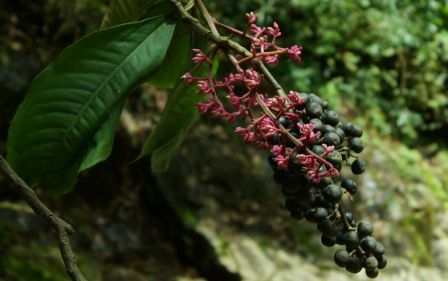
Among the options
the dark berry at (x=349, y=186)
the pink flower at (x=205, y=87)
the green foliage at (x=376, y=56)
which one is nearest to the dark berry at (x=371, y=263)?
the dark berry at (x=349, y=186)

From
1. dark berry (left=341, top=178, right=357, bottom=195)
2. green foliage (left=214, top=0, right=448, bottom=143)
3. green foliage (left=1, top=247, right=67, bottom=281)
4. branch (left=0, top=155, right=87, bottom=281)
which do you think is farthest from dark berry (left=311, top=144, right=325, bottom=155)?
green foliage (left=214, top=0, right=448, bottom=143)

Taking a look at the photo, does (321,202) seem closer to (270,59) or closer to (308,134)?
(308,134)

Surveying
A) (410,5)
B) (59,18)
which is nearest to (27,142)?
(59,18)

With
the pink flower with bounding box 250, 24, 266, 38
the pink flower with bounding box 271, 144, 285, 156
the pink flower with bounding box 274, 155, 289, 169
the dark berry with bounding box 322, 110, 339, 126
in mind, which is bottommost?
the pink flower with bounding box 274, 155, 289, 169

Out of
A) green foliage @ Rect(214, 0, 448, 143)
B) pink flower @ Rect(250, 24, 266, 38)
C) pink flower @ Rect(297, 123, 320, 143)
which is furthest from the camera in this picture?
green foliage @ Rect(214, 0, 448, 143)

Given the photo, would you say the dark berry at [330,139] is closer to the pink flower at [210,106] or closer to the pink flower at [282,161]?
the pink flower at [282,161]

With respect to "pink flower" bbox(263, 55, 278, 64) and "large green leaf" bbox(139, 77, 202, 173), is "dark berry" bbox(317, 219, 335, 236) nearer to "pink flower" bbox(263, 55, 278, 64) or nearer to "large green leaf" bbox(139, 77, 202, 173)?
"pink flower" bbox(263, 55, 278, 64)
